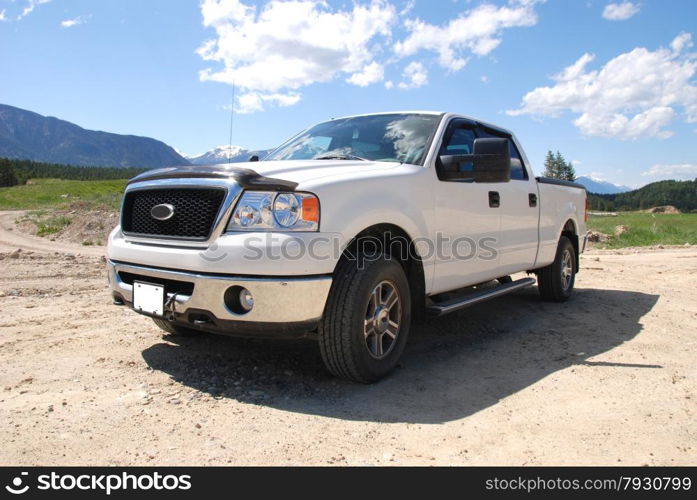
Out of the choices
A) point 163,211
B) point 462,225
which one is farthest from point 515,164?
point 163,211

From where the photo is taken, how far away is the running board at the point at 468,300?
11.6 feet

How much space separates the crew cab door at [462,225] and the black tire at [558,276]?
1.57m

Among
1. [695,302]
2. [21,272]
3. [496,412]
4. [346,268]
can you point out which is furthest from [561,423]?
[21,272]

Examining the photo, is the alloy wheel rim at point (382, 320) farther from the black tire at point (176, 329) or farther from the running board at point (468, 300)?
the black tire at point (176, 329)

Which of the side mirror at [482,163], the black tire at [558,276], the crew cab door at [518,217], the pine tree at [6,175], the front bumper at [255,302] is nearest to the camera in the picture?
the front bumper at [255,302]

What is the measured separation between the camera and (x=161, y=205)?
307 cm

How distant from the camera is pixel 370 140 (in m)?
4.01

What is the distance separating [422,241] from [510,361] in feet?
Result: 3.97

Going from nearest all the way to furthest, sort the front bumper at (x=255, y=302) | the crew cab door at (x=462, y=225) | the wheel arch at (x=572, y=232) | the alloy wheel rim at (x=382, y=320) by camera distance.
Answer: the front bumper at (x=255, y=302) → the alloy wheel rim at (x=382, y=320) → the crew cab door at (x=462, y=225) → the wheel arch at (x=572, y=232)

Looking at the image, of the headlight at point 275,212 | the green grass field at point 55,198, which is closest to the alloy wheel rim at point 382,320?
the headlight at point 275,212

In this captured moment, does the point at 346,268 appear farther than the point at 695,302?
No

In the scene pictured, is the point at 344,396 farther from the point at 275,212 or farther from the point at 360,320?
Result: the point at 275,212
